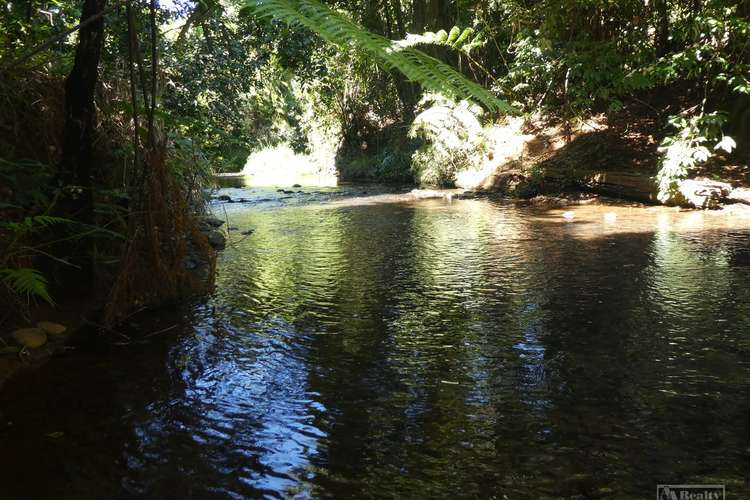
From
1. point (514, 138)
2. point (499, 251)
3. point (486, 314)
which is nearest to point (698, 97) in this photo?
point (514, 138)

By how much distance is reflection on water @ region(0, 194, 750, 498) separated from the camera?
2.30 m

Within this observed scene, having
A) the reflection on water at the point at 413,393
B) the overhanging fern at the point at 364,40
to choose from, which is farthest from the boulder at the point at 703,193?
the overhanging fern at the point at 364,40

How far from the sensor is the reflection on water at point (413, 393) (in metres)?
2.30

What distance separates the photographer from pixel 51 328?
12.4 ft

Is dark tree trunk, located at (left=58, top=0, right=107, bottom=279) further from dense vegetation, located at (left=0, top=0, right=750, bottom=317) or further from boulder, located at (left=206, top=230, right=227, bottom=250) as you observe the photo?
boulder, located at (left=206, top=230, right=227, bottom=250)

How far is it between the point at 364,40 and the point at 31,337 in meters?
3.01

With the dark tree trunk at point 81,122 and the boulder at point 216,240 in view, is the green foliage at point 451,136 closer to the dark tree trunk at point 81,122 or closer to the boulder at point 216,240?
the boulder at point 216,240

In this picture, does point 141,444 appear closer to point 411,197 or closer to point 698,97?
point 411,197

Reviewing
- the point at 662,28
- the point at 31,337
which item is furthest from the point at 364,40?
the point at 662,28

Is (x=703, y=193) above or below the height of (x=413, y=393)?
above

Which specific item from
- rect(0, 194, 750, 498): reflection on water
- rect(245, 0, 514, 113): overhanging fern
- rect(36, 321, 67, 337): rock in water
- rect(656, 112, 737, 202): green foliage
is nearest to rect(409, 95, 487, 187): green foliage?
rect(656, 112, 737, 202): green foliage

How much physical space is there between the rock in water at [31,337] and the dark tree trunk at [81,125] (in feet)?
2.63

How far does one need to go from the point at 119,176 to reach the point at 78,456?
2735 millimetres

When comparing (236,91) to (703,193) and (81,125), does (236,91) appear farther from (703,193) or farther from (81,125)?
(703,193)
